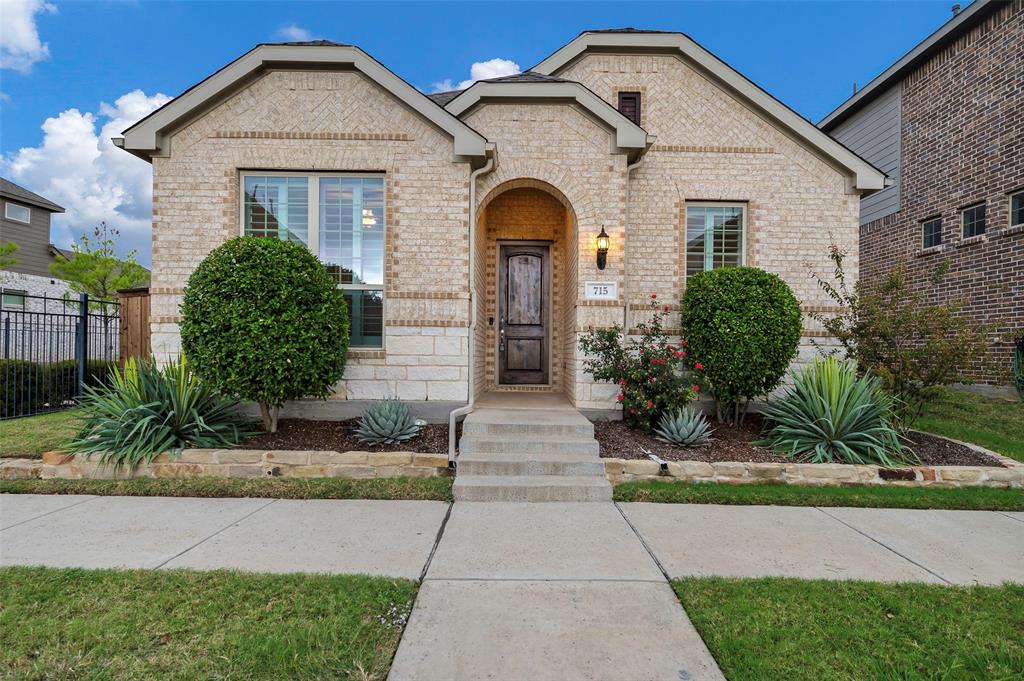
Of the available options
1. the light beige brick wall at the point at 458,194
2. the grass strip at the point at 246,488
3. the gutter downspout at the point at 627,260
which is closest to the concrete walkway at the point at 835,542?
the grass strip at the point at 246,488

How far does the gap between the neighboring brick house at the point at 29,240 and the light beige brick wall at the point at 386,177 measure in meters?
15.7

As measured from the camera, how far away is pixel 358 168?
5984 millimetres

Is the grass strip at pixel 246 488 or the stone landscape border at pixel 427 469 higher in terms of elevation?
the stone landscape border at pixel 427 469

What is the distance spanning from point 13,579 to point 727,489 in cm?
523

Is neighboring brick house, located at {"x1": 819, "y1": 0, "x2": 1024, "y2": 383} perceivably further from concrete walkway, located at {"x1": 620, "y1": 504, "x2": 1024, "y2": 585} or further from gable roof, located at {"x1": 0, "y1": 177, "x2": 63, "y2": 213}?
gable roof, located at {"x1": 0, "y1": 177, "x2": 63, "y2": 213}

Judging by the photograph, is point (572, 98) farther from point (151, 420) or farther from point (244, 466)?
point (151, 420)

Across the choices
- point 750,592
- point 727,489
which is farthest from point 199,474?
point 727,489

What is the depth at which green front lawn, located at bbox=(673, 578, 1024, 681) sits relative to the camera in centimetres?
200

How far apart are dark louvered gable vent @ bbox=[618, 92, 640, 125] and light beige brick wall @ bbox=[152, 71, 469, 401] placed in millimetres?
3360

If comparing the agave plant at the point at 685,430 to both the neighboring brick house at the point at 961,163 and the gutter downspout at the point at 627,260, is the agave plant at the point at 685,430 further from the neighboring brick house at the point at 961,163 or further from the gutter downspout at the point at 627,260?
the neighboring brick house at the point at 961,163

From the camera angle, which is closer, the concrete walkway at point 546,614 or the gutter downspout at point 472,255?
the concrete walkway at point 546,614

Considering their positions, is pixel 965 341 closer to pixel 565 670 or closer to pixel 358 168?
pixel 565 670

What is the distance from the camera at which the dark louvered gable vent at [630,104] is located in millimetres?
7562

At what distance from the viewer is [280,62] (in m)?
5.94
